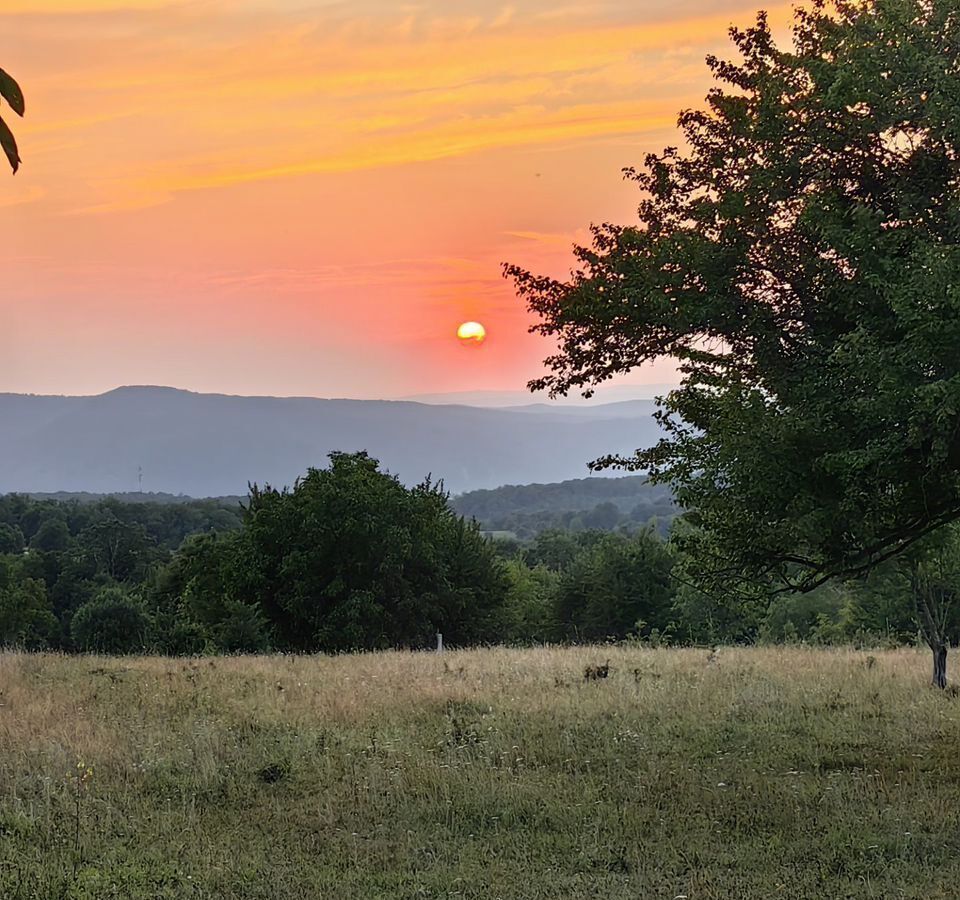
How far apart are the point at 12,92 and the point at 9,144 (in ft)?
0.39

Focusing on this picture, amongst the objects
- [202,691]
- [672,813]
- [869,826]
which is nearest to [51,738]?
[202,691]

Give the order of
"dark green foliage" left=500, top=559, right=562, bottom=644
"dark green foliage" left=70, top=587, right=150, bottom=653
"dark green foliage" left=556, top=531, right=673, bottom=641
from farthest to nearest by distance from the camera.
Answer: "dark green foliage" left=556, top=531, right=673, bottom=641 < "dark green foliage" left=500, top=559, right=562, bottom=644 < "dark green foliage" left=70, top=587, right=150, bottom=653

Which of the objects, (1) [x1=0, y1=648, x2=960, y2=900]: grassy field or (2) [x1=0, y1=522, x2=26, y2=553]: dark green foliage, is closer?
(1) [x1=0, y1=648, x2=960, y2=900]: grassy field

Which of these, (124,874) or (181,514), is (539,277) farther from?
(181,514)

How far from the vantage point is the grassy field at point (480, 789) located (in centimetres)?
673

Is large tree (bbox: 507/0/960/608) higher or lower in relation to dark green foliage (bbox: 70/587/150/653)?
higher

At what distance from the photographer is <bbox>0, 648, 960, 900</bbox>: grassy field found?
673 centimetres

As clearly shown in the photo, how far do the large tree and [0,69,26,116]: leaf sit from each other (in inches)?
257

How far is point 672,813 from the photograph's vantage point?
27.1 feet

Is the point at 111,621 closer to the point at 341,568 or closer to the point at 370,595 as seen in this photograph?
A: the point at 341,568

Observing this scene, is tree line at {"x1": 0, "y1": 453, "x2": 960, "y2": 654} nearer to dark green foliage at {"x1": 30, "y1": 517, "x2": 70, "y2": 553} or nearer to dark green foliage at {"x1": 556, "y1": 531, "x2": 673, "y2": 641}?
dark green foliage at {"x1": 556, "y1": 531, "x2": 673, "y2": 641}

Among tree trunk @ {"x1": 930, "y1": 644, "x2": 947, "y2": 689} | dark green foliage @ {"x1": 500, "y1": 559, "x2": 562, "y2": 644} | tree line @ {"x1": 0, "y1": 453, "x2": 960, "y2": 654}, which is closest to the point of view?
tree trunk @ {"x1": 930, "y1": 644, "x2": 947, "y2": 689}

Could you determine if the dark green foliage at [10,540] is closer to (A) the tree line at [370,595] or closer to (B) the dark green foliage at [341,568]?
(A) the tree line at [370,595]

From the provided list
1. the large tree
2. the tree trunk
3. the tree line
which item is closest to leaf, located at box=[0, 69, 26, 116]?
the large tree
